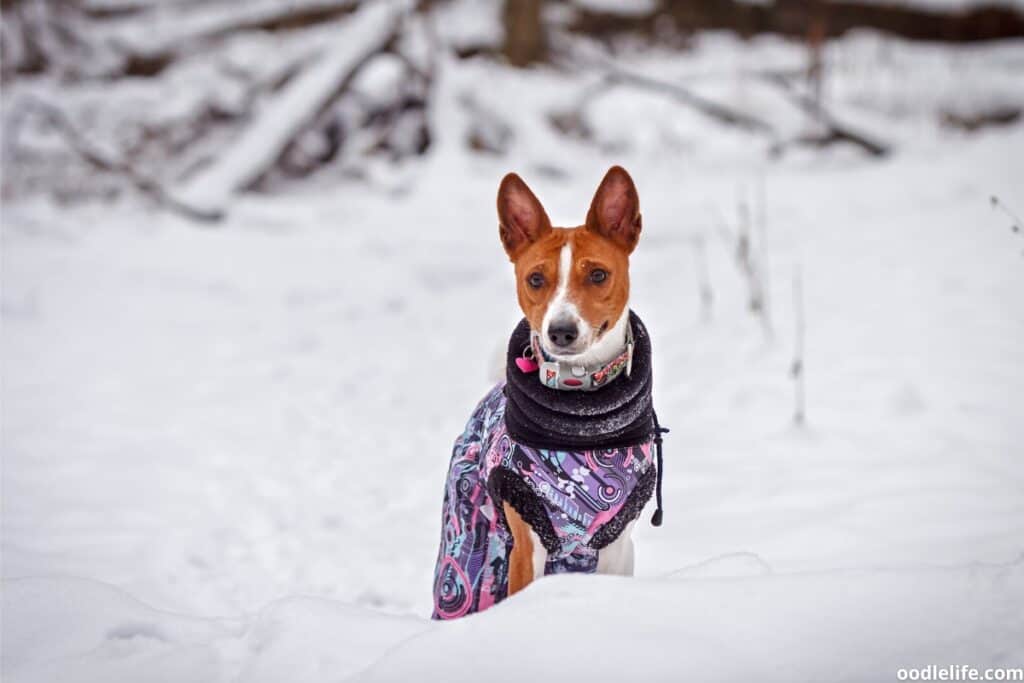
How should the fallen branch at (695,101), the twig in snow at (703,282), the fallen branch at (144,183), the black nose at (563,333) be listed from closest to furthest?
the black nose at (563,333)
the twig in snow at (703,282)
the fallen branch at (144,183)
the fallen branch at (695,101)

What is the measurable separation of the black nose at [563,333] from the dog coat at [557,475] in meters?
0.15

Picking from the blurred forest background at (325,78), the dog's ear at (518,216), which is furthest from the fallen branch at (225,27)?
the dog's ear at (518,216)

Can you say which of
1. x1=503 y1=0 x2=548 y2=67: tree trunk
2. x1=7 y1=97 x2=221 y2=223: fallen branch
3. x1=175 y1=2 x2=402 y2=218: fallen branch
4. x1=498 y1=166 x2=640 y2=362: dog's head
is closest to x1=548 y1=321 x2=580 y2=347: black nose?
x1=498 y1=166 x2=640 y2=362: dog's head

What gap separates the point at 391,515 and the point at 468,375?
1.91 m

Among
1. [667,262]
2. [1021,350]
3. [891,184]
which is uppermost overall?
[891,184]

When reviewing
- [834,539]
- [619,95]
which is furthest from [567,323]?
[619,95]

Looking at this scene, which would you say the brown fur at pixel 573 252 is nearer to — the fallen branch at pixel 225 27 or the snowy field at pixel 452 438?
the snowy field at pixel 452 438

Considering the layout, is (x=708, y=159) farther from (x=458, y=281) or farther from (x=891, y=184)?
(x=458, y=281)

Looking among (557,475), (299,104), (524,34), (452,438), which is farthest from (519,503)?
(524,34)

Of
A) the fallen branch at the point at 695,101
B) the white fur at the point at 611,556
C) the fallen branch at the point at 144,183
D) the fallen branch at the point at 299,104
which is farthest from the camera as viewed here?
the fallen branch at the point at 695,101

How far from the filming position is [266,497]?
3627 mm

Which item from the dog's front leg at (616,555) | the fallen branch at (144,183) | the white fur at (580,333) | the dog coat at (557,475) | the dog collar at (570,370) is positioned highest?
the fallen branch at (144,183)

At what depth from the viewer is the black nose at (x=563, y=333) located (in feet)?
6.51

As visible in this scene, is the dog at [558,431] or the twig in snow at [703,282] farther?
the twig in snow at [703,282]
